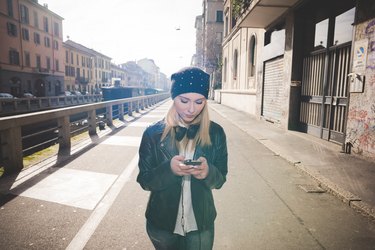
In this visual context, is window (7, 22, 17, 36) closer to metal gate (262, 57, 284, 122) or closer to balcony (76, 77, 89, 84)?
balcony (76, 77, 89, 84)

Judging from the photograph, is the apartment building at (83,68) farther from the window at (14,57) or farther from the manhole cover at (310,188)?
the manhole cover at (310,188)

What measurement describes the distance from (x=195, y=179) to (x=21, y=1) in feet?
164

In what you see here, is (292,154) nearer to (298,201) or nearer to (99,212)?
(298,201)

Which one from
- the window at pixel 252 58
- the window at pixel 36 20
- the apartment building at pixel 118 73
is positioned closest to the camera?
the window at pixel 252 58

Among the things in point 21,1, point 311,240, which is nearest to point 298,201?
point 311,240

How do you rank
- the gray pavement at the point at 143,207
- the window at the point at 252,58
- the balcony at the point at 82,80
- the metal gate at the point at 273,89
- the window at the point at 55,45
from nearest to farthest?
the gray pavement at the point at 143,207 → the metal gate at the point at 273,89 → the window at the point at 252,58 → the window at the point at 55,45 → the balcony at the point at 82,80

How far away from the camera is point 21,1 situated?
40281mm

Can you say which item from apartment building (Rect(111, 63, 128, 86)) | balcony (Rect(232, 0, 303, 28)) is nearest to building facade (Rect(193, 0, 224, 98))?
balcony (Rect(232, 0, 303, 28))

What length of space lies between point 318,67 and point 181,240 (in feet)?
29.5

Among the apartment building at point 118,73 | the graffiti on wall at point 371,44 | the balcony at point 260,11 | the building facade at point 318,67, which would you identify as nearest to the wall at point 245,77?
the balcony at point 260,11

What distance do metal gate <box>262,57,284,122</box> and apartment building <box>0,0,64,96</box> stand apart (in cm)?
3534

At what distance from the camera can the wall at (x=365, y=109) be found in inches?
236

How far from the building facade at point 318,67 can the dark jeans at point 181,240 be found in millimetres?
5785

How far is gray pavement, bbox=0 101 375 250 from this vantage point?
9.78 feet
